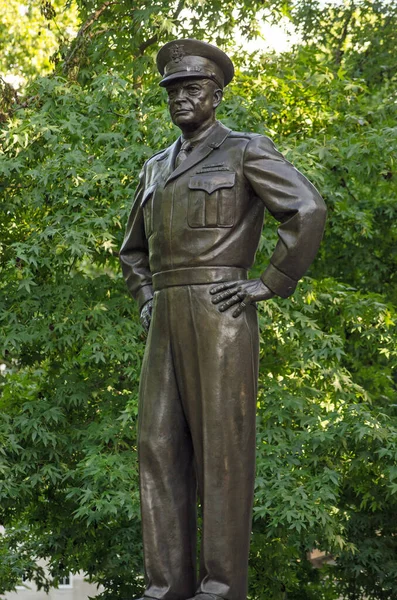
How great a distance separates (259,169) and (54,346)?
7756 millimetres

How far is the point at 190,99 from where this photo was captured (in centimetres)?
577

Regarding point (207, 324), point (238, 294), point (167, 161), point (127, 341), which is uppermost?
→ point (167, 161)

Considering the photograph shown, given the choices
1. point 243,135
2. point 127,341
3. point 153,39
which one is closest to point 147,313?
point 243,135

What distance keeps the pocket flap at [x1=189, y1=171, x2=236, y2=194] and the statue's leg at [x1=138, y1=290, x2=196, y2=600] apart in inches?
20.5

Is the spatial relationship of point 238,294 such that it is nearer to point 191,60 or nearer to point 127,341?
point 191,60

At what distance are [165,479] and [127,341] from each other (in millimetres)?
7120

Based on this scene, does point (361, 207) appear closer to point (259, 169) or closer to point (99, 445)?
point (99, 445)

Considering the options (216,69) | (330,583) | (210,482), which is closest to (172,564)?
(210,482)

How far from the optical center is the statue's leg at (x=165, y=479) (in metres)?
5.66

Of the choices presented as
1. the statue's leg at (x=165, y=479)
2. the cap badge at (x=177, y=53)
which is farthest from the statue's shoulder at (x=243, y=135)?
the statue's leg at (x=165, y=479)

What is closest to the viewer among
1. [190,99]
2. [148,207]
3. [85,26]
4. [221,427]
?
[221,427]

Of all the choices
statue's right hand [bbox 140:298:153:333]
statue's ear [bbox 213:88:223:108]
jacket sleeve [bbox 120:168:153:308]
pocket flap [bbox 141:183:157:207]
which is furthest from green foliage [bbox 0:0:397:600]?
statue's ear [bbox 213:88:223:108]

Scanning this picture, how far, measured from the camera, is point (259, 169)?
222 inches

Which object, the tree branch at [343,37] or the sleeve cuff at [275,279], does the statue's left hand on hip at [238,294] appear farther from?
the tree branch at [343,37]
